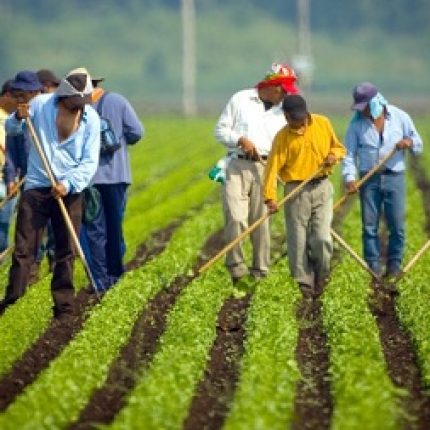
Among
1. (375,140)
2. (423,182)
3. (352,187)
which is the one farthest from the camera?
(423,182)

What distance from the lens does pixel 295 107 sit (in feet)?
45.7

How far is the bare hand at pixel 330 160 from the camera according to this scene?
560 inches

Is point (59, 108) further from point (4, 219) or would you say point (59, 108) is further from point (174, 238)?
point (174, 238)

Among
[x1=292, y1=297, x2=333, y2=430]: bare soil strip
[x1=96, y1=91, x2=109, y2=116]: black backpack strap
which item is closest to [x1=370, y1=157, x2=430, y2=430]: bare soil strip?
[x1=292, y1=297, x2=333, y2=430]: bare soil strip

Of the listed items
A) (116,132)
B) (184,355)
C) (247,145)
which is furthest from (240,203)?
(184,355)

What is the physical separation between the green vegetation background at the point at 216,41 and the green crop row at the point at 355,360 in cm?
10211

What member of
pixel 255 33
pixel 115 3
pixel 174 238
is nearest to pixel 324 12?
pixel 255 33

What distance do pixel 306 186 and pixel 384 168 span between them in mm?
1404

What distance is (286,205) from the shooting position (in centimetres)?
1472

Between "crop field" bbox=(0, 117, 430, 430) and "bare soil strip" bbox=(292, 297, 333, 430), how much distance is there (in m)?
0.01

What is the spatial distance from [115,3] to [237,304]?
11866 cm

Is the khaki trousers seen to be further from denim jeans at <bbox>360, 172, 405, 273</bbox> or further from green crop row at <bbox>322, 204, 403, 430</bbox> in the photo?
denim jeans at <bbox>360, 172, 405, 273</bbox>

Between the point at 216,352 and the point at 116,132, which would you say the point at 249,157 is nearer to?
the point at 116,132

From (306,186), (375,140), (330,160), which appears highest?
(330,160)
